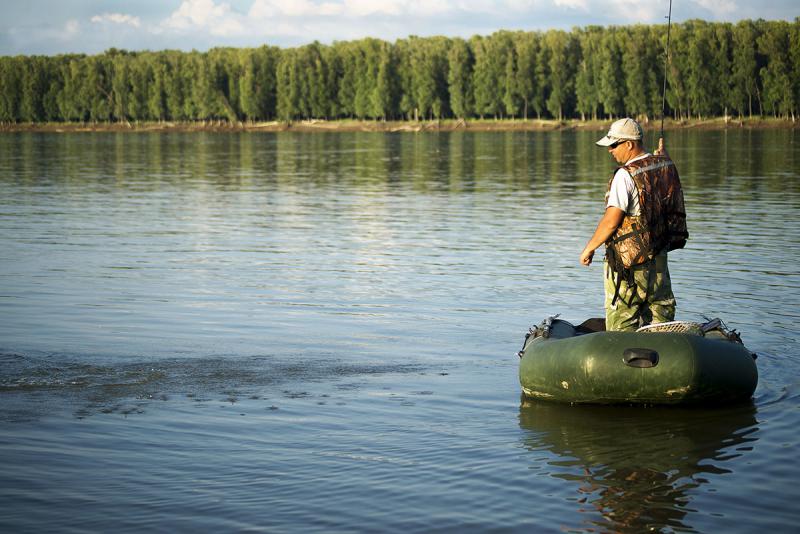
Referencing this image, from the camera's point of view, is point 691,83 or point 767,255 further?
point 691,83

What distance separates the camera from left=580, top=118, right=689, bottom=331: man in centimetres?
945

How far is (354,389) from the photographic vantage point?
34.9 feet

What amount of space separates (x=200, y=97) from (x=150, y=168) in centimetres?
12325

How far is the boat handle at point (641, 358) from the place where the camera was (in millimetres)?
9164

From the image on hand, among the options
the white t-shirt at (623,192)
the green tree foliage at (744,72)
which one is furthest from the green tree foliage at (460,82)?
the white t-shirt at (623,192)

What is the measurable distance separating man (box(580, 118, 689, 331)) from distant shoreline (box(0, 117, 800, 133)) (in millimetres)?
107790

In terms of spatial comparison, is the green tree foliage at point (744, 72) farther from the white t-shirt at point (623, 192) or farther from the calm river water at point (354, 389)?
the white t-shirt at point (623, 192)

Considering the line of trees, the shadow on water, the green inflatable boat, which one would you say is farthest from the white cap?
the line of trees

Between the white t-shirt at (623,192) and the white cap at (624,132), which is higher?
the white cap at (624,132)

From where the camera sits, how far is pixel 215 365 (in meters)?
11.7

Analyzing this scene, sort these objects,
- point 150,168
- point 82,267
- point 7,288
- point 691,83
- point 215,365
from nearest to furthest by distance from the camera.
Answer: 1. point 215,365
2. point 7,288
3. point 82,267
4. point 150,168
5. point 691,83

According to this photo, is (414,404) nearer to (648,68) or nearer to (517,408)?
(517,408)

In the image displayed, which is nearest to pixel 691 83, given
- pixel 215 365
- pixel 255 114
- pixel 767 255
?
pixel 255 114

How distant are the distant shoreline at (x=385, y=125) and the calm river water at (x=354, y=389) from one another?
321ft
